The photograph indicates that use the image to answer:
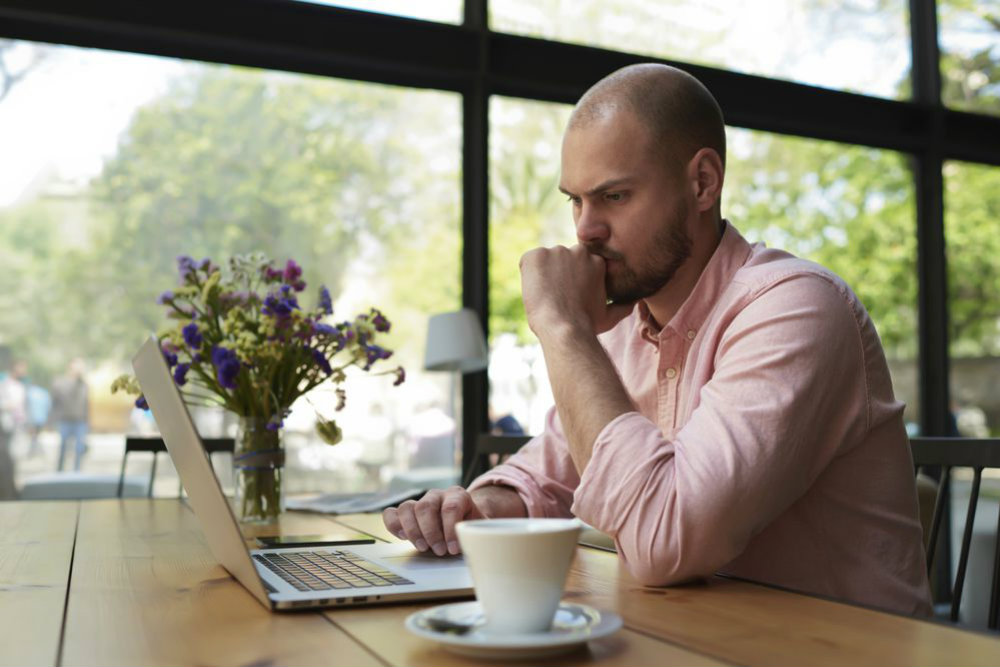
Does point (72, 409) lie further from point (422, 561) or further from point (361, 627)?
point (361, 627)

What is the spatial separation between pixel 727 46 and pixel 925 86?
120 centimetres

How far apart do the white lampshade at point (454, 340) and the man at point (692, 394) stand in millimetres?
2061

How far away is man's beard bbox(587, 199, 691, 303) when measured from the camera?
144 cm

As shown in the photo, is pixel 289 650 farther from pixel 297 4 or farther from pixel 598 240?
pixel 297 4

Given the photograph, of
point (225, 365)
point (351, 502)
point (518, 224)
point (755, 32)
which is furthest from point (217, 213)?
point (755, 32)

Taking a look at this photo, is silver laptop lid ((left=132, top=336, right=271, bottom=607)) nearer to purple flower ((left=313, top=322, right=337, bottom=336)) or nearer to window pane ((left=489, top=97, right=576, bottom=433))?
purple flower ((left=313, top=322, right=337, bottom=336))

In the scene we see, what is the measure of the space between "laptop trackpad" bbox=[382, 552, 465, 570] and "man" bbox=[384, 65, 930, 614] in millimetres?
25

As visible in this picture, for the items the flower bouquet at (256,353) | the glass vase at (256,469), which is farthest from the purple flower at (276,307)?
the glass vase at (256,469)

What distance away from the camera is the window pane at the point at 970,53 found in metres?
5.29

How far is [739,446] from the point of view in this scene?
42.4 inches

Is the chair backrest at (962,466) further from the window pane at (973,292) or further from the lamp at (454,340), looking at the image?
the window pane at (973,292)

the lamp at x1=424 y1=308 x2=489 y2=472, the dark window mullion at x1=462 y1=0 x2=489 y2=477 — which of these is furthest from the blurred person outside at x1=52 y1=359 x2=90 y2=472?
the dark window mullion at x1=462 y1=0 x2=489 y2=477

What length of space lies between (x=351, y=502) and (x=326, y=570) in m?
1.10

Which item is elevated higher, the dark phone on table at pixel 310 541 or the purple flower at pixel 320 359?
the purple flower at pixel 320 359
